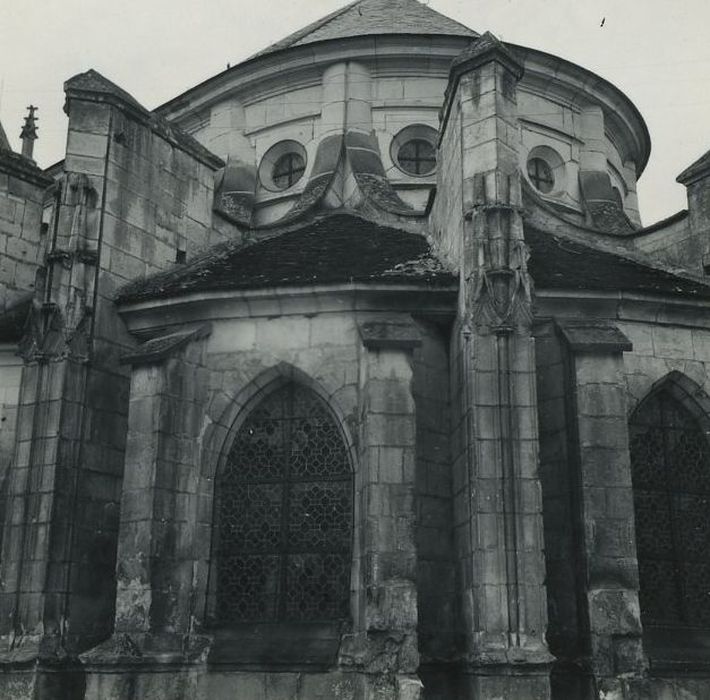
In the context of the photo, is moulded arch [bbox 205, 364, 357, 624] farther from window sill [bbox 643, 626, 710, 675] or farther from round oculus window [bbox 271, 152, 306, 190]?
round oculus window [bbox 271, 152, 306, 190]

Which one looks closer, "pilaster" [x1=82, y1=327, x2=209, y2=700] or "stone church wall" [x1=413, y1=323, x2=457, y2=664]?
"pilaster" [x1=82, y1=327, x2=209, y2=700]

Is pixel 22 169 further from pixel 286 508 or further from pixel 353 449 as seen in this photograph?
pixel 353 449

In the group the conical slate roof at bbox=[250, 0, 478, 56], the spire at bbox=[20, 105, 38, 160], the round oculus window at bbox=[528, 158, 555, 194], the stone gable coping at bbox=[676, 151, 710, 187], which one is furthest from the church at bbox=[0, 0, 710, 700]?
the spire at bbox=[20, 105, 38, 160]

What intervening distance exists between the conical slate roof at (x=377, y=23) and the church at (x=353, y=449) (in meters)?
6.37

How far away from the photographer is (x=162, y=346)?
Answer: 12594 millimetres

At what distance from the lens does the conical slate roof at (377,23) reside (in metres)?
20.0

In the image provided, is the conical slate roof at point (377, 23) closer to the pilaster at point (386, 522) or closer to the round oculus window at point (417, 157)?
the round oculus window at point (417, 157)

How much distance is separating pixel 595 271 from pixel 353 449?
4.24 meters

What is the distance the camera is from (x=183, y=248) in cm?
1499

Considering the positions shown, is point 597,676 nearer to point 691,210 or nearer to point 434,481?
point 434,481

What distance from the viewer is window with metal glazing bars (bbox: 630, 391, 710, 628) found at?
40.4 ft

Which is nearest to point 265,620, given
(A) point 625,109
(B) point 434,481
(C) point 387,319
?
(B) point 434,481

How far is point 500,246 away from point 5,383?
7.87 m

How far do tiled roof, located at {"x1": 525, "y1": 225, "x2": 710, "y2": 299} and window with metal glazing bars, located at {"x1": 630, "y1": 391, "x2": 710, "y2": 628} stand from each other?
5.03 ft
